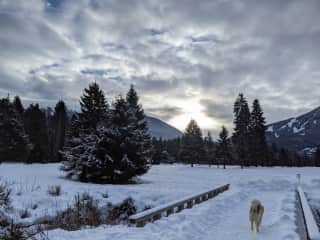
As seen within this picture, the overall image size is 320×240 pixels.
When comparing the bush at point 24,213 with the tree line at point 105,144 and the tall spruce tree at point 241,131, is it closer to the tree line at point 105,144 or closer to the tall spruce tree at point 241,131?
the tree line at point 105,144

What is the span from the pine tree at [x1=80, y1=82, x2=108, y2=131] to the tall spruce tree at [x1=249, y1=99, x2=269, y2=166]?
2922 centimetres

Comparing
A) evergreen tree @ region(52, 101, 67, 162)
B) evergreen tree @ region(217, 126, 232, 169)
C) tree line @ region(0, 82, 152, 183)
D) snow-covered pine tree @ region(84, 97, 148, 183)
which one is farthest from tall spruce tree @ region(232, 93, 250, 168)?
evergreen tree @ region(52, 101, 67, 162)

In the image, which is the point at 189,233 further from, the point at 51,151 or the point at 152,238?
the point at 51,151

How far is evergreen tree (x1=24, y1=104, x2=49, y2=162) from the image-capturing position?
46.2 metres

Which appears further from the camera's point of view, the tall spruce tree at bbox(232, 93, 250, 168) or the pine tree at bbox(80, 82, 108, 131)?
the tall spruce tree at bbox(232, 93, 250, 168)

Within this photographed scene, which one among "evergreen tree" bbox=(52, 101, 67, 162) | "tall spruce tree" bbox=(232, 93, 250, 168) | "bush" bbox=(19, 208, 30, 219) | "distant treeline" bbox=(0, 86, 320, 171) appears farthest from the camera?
"evergreen tree" bbox=(52, 101, 67, 162)

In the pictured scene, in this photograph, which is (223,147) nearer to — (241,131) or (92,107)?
(241,131)

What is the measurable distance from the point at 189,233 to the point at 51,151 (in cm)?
5564

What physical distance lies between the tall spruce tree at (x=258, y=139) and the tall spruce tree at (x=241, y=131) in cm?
78

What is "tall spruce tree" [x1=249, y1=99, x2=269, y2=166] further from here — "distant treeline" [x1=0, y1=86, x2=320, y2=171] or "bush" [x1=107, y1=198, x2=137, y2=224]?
"bush" [x1=107, y1=198, x2=137, y2=224]

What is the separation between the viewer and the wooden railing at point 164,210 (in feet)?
23.6

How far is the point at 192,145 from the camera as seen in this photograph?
5284 cm

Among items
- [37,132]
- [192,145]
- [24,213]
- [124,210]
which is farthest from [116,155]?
[192,145]

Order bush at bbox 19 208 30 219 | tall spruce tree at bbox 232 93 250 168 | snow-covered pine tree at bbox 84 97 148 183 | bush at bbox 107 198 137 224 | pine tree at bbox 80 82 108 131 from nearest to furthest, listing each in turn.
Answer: bush at bbox 19 208 30 219
bush at bbox 107 198 137 224
snow-covered pine tree at bbox 84 97 148 183
pine tree at bbox 80 82 108 131
tall spruce tree at bbox 232 93 250 168
